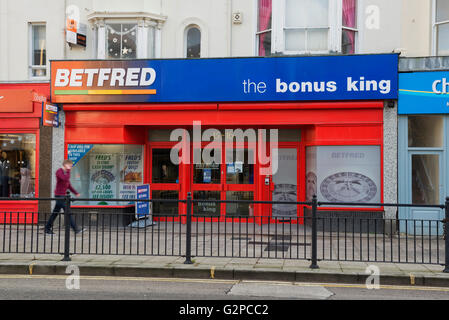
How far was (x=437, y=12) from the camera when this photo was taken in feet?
42.0

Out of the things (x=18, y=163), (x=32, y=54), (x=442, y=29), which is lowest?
(x=18, y=163)

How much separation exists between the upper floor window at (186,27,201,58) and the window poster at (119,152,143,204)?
11.2 feet

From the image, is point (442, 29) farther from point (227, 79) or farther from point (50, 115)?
point (50, 115)

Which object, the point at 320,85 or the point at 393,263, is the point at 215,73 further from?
the point at 393,263

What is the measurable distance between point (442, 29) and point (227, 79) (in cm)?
603

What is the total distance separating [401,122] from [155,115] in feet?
22.2

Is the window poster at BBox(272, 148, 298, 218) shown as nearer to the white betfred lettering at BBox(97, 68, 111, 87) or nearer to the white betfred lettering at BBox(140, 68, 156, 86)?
the white betfred lettering at BBox(140, 68, 156, 86)

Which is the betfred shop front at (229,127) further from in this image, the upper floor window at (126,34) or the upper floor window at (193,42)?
the upper floor window at (193,42)

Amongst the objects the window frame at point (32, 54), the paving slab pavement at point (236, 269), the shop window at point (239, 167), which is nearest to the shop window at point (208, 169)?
the shop window at point (239, 167)

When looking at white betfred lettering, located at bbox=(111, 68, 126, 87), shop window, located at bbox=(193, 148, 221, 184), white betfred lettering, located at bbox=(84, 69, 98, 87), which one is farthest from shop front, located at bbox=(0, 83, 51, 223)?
shop window, located at bbox=(193, 148, 221, 184)

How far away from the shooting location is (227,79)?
12.9 metres

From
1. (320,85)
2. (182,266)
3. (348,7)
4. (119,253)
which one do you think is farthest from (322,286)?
(348,7)

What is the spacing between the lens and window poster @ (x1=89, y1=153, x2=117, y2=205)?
13953 millimetres

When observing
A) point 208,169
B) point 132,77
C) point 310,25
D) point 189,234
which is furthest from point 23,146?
point 310,25
